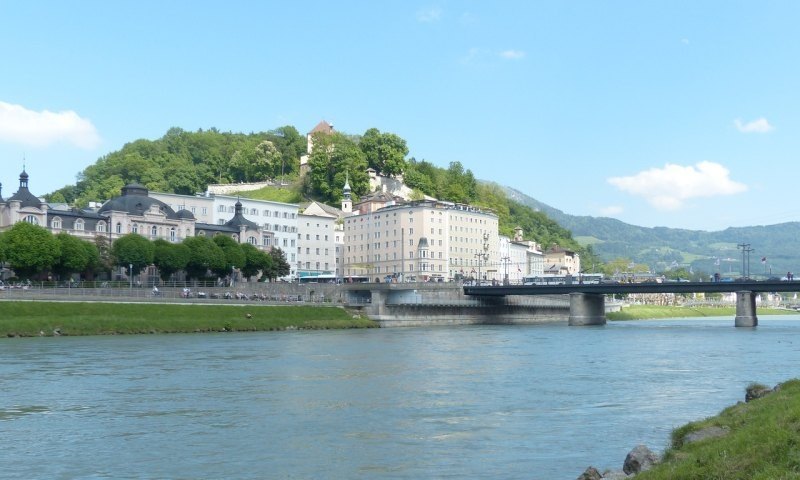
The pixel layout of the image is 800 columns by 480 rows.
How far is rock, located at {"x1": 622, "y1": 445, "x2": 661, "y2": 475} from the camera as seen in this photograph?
18562 millimetres

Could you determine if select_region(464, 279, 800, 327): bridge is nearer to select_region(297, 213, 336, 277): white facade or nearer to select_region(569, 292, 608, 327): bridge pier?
select_region(569, 292, 608, 327): bridge pier

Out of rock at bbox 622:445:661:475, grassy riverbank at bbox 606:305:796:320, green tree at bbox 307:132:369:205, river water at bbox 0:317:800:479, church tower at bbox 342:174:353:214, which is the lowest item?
grassy riverbank at bbox 606:305:796:320

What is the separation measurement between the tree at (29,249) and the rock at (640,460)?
8371cm

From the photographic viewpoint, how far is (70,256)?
95562 mm

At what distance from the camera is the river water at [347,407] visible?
22953 millimetres

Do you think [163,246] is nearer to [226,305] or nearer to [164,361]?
[226,305]

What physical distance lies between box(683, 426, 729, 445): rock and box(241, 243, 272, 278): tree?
9837 centimetres

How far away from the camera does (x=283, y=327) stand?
87188mm

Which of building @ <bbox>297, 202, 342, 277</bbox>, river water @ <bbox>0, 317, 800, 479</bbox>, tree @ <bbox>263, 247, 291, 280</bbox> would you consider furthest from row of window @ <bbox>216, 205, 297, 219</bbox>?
river water @ <bbox>0, 317, 800, 479</bbox>

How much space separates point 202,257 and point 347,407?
79003mm

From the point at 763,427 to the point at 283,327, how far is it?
235ft

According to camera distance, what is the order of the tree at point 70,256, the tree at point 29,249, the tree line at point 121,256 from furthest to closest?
the tree at point 70,256
the tree line at point 121,256
the tree at point 29,249

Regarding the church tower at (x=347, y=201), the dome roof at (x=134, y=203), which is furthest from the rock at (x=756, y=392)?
the church tower at (x=347, y=201)

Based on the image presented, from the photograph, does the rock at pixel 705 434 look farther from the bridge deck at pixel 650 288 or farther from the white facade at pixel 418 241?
the white facade at pixel 418 241
